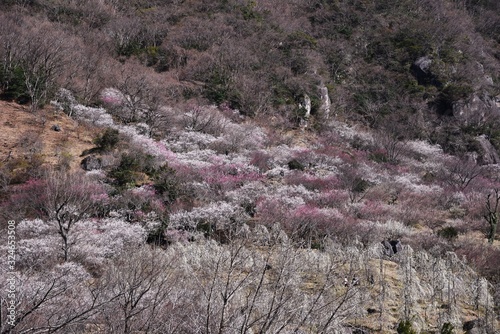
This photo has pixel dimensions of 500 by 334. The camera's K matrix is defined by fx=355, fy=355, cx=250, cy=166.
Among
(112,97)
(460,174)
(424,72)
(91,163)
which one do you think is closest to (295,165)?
(460,174)

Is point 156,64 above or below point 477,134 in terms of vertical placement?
below

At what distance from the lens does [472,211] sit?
19062 millimetres

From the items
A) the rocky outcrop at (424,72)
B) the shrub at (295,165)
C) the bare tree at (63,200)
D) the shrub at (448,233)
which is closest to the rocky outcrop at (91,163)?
the bare tree at (63,200)

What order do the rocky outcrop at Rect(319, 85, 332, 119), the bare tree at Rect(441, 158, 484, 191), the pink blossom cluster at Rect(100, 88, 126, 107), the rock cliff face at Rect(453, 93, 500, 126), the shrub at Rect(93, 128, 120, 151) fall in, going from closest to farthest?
Result: the shrub at Rect(93, 128, 120, 151)
the bare tree at Rect(441, 158, 484, 191)
the pink blossom cluster at Rect(100, 88, 126, 107)
the rocky outcrop at Rect(319, 85, 332, 119)
the rock cliff face at Rect(453, 93, 500, 126)

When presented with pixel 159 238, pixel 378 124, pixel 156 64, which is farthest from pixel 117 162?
pixel 378 124

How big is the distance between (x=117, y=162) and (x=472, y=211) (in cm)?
1914

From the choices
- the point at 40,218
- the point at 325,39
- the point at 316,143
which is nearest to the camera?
the point at 40,218

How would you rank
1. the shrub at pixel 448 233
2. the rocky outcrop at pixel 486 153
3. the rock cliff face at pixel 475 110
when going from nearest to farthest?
the shrub at pixel 448 233 < the rocky outcrop at pixel 486 153 < the rock cliff face at pixel 475 110

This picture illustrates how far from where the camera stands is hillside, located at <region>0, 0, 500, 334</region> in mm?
6547

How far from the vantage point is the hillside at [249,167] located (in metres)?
6.55

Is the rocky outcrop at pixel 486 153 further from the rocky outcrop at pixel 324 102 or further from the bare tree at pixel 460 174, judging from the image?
the rocky outcrop at pixel 324 102

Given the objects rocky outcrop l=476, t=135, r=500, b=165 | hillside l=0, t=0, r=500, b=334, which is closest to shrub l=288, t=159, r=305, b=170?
hillside l=0, t=0, r=500, b=334

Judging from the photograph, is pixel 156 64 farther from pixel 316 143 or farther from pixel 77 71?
pixel 316 143

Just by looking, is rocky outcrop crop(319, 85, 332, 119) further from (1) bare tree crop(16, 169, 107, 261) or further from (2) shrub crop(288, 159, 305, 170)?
(1) bare tree crop(16, 169, 107, 261)
